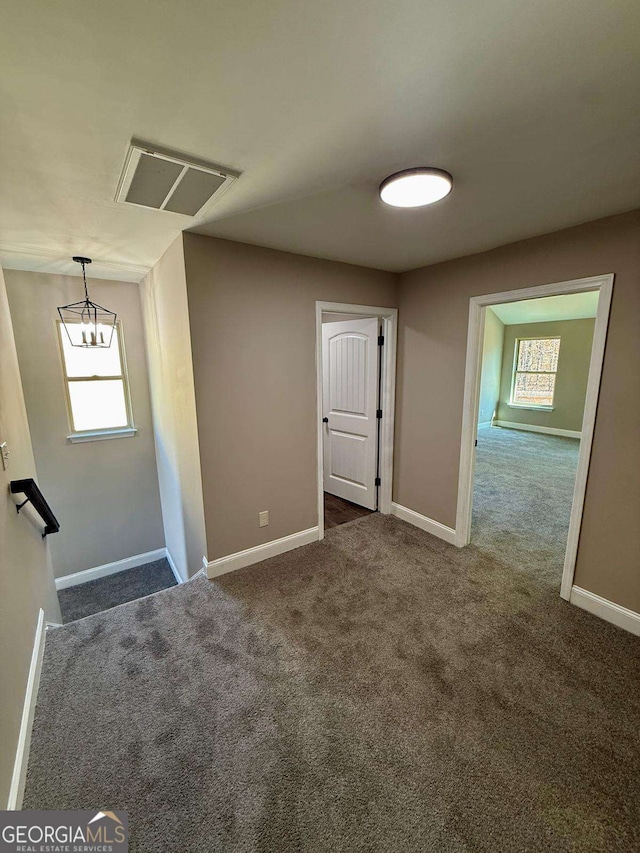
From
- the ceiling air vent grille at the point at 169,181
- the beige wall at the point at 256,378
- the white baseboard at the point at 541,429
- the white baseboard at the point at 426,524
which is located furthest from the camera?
the white baseboard at the point at 541,429

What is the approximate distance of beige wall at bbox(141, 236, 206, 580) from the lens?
7.92 ft

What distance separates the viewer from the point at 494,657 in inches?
73.4

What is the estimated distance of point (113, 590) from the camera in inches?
151

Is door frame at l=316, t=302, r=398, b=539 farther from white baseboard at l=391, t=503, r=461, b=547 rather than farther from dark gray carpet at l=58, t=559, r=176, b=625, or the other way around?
dark gray carpet at l=58, t=559, r=176, b=625

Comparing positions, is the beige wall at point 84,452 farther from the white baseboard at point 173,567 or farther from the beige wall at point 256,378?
the beige wall at point 256,378

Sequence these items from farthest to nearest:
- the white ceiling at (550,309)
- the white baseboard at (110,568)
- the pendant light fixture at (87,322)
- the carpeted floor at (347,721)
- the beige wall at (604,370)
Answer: the white ceiling at (550,309) < the white baseboard at (110,568) < the pendant light fixture at (87,322) < the beige wall at (604,370) < the carpeted floor at (347,721)

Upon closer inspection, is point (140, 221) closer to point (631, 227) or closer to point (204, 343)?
point (204, 343)

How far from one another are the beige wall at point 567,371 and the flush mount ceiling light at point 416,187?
697 centimetres

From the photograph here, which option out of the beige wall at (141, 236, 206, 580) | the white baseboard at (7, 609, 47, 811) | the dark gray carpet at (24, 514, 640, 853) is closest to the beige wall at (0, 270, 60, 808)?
the white baseboard at (7, 609, 47, 811)

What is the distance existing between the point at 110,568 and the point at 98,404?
1964mm

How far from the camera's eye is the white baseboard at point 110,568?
3.83m

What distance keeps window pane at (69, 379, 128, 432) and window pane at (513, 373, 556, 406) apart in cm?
820

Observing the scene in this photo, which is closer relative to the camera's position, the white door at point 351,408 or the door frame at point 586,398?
the door frame at point 586,398

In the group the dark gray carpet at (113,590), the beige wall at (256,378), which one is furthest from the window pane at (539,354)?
the dark gray carpet at (113,590)
